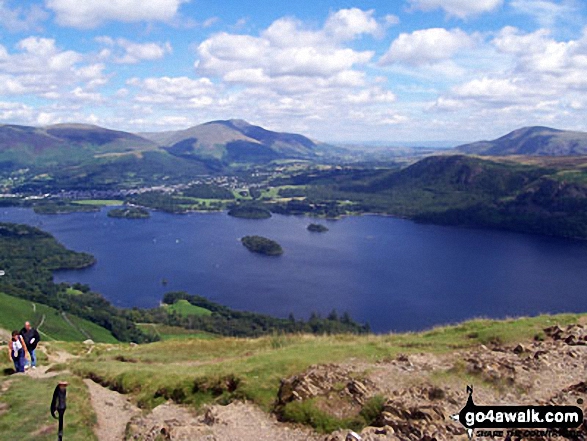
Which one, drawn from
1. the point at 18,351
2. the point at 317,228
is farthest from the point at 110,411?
the point at 317,228

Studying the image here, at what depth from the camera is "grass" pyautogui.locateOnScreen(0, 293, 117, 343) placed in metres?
70.3

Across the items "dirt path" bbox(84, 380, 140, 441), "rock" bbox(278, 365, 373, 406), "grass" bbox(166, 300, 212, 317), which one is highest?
"rock" bbox(278, 365, 373, 406)

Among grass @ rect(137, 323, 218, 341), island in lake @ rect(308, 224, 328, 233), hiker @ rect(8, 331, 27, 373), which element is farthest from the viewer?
island in lake @ rect(308, 224, 328, 233)

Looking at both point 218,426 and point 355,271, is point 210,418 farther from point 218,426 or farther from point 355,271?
point 355,271

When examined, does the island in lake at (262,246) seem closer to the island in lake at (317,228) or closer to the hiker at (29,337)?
Answer: the island in lake at (317,228)

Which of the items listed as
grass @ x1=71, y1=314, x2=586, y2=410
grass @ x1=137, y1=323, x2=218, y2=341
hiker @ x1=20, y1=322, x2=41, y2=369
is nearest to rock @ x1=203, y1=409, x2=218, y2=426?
grass @ x1=71, y1=314, x2=586, y2=410

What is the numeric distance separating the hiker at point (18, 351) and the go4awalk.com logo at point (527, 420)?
1695cm

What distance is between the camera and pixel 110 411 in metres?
15.8

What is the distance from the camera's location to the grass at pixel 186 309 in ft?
309

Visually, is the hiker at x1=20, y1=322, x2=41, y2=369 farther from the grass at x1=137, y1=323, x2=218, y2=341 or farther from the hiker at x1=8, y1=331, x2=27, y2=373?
the grass at x1=137, y1=323, x2=218, y2=341

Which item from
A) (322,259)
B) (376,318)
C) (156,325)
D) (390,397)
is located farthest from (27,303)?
(390,397)

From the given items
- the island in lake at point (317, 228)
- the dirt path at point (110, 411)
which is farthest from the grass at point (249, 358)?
the island in lake at point (317, 228)

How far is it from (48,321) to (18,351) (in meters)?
66.9

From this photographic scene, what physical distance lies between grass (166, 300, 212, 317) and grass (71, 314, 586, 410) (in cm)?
6905
